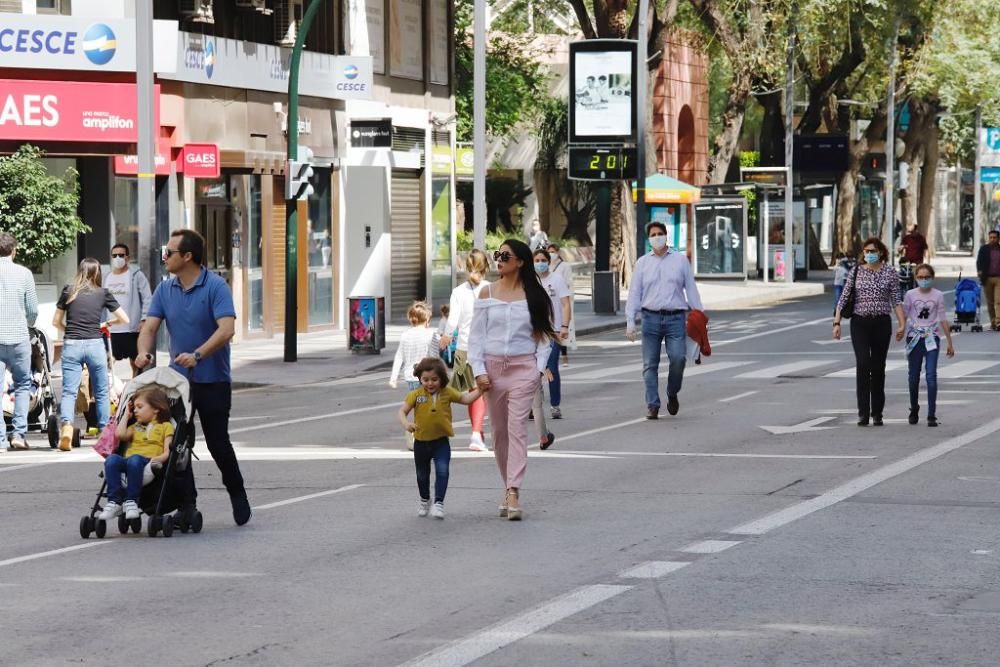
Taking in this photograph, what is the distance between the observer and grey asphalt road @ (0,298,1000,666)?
818 centimetres

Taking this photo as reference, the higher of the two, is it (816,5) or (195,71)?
(816,5)

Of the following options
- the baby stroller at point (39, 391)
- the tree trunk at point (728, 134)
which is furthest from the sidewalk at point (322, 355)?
the baby stroller at point (39, 391)

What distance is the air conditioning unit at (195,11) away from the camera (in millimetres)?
29656

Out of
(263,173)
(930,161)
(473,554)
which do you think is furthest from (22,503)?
(930,161)

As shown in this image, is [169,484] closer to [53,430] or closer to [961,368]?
[53,430]

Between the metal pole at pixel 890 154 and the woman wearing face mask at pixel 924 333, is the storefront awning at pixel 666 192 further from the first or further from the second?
the woman wearing face mask at pixel 924 333

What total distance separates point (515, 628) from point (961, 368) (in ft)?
58.6

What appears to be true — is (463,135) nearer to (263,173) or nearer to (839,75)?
(839,75)

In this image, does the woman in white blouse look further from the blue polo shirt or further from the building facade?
the building facade

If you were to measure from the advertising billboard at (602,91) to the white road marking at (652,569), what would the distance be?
97.3 ft

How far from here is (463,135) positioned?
56.1 meters

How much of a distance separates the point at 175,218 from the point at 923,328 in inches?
566

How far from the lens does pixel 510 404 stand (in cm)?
1212

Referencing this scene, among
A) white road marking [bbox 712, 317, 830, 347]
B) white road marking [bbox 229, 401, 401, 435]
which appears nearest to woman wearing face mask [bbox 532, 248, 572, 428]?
white road marking [bbox 229, 401, 401, 435]
